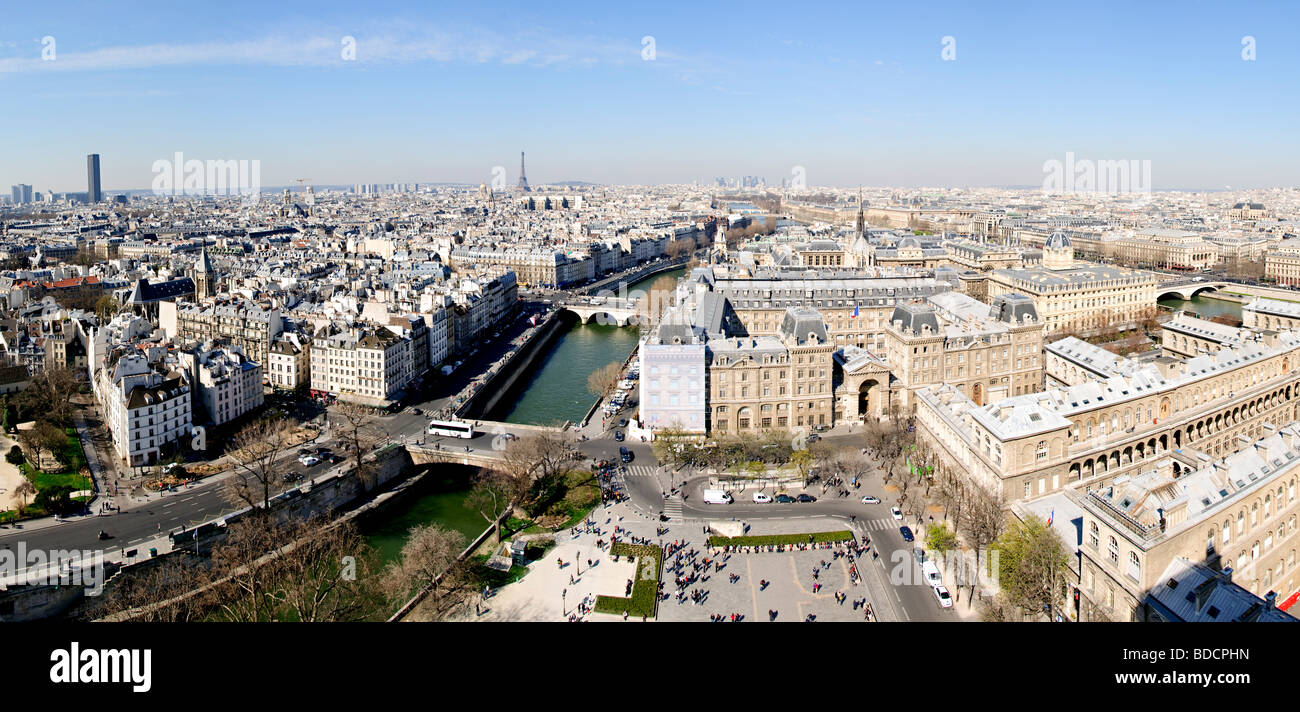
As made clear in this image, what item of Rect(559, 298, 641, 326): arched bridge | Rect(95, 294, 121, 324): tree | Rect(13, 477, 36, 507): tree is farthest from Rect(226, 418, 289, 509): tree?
Rect(559, 298, 641, 326): arched bridge

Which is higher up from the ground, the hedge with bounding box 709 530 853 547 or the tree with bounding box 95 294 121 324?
the tree with bounding box 95 294 121 324

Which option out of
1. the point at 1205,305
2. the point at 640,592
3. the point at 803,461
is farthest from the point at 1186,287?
the point at 640,592

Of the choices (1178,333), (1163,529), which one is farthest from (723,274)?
(1163,529)

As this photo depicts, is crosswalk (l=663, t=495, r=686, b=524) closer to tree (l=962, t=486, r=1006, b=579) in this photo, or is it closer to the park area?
tree (l=962, t=486, r=1006, b=579)

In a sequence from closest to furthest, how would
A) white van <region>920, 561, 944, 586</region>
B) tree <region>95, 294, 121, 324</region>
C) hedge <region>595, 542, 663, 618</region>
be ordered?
hedge <region>595, 542, 663, 618</region>, white van <region>920, 561, 944, 586</region>, tree <region>95, 294, 121, 324</region>

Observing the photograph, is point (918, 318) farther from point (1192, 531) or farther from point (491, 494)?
point (1192, 531)
